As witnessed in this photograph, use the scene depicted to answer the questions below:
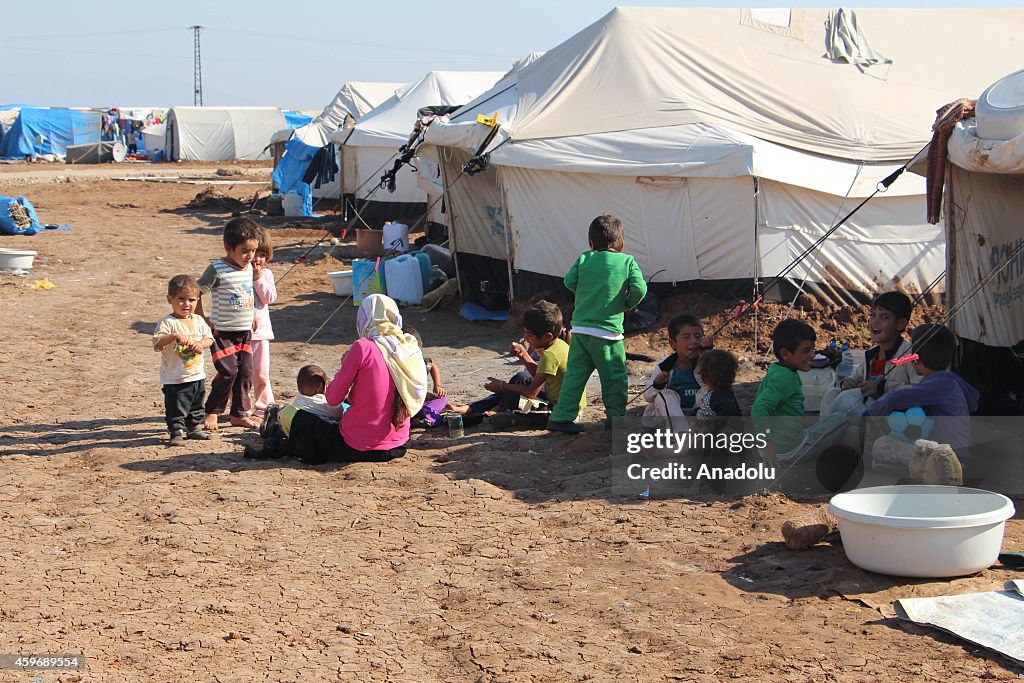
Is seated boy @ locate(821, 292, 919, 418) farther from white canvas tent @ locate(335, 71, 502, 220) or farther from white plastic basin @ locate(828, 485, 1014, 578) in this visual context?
white canvas tent @ locate(335, 71, 502, 220)

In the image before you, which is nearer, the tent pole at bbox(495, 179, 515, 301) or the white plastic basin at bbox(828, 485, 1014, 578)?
the white plastic basin at bbox(828, 485, 1014, 578)

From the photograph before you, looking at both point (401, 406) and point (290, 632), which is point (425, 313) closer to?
point (401, 406)

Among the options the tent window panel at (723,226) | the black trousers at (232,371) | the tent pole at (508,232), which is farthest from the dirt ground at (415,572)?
the tent pole at (508,232)

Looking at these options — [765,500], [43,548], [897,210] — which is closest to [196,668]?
[43,548]

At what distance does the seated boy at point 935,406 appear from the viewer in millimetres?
5473

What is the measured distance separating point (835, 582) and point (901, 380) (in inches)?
88.8

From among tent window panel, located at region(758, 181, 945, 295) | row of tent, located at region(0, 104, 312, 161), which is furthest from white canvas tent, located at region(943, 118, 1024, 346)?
row of tent, located at region(0, 104, 312, 161)

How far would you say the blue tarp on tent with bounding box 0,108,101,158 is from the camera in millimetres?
46219

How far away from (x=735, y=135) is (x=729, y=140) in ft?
0.52

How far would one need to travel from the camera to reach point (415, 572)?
4.67m

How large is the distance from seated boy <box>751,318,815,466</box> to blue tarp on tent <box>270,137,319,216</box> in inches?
719

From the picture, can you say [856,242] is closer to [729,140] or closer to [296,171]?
[729,140]

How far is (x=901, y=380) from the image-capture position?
243 inches

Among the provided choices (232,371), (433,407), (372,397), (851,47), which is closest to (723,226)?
(851,47)
